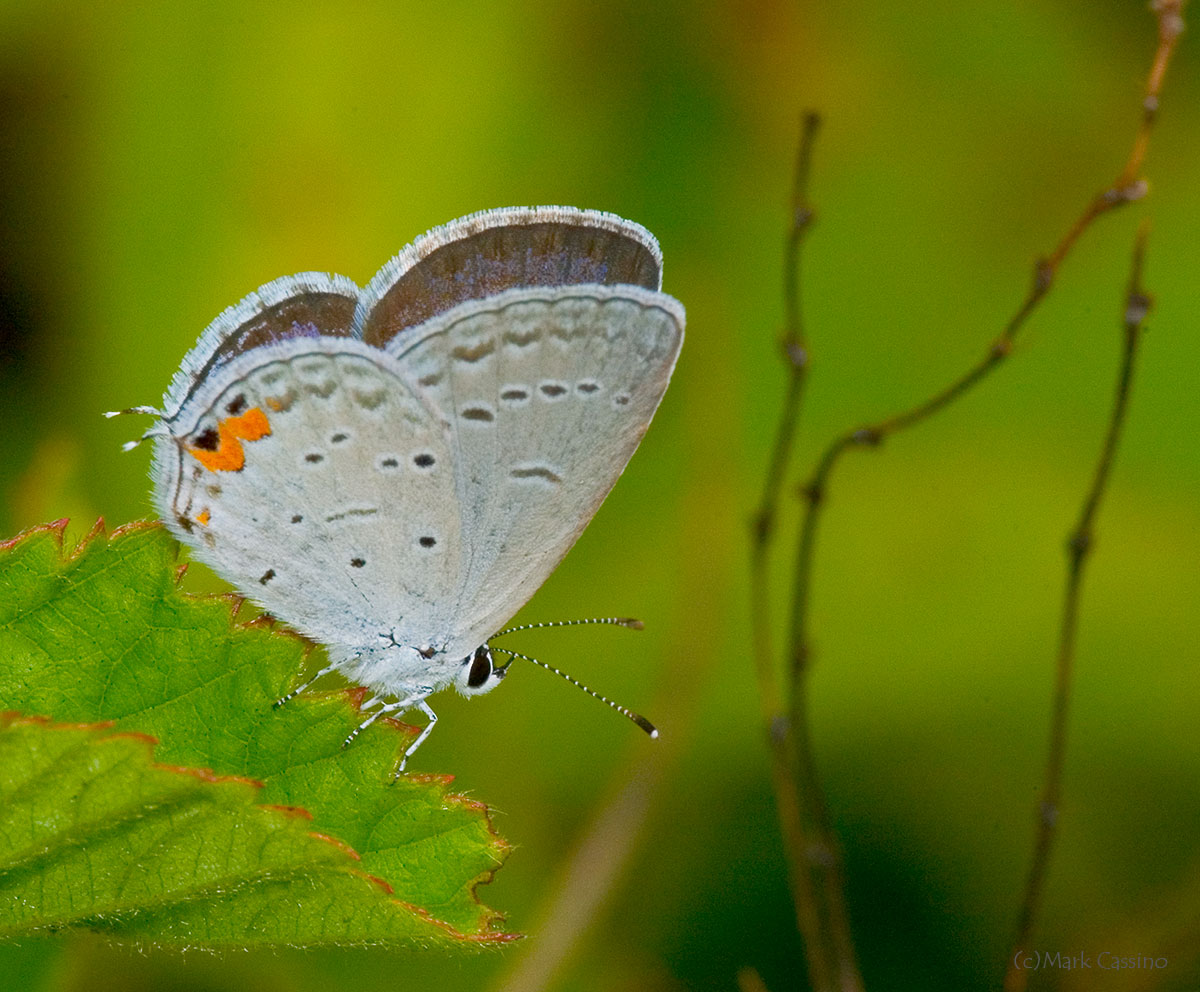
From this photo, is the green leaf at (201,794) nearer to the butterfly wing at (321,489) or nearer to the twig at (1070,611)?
the butterfly wing at (321,489)

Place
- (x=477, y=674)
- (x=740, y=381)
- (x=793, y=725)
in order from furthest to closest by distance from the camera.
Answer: (x=740, y=381) < (x=793, y=725) < (x=477, y=674)

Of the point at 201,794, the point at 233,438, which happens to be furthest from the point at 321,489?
the point at 201,794

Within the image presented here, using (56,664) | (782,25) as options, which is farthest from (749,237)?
(56,664)

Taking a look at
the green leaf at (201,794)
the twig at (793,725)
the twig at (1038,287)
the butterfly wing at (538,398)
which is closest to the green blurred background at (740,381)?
the twig at (793,725)

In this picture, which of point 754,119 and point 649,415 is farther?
point 754,119

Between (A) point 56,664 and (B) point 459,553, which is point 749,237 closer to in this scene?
(B) point 459,553

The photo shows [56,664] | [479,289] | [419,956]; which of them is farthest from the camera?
[419,956]

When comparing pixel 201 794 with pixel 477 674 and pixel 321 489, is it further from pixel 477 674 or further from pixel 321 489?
pixel 477 674
